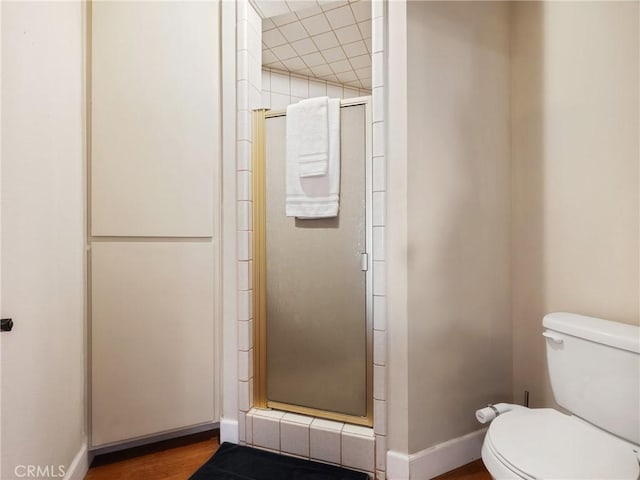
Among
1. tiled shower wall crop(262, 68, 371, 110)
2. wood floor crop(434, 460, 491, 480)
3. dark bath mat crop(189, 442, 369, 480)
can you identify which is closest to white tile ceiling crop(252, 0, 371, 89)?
tiled shower wall crop(262, 68, 371, 110)

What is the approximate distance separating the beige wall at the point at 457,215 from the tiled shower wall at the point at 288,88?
1.34 meters

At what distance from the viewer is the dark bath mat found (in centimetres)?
139

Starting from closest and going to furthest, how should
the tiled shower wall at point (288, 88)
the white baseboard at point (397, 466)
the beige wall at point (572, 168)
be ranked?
the beige wall at point (572, 168) < the white baseboard at point (397, 466) < the tiled shower wall at point (288, 88)

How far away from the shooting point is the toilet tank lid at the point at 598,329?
1041 mm

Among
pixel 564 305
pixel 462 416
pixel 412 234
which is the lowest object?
pixel 462 416

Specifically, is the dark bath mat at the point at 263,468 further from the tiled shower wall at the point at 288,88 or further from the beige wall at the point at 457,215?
the tiled shower wall at the point at 288,88

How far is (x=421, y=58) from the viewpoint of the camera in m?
1.39

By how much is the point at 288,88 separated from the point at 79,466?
2523 mm

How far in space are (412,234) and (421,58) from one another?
73cm

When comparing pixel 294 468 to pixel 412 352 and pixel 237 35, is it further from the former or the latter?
pixel 237 35

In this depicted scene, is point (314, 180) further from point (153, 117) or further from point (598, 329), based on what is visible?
point (598, 329)

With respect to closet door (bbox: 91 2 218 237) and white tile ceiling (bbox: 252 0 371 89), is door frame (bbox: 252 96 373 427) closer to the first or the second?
closet door (bbox: 91 2 218 237)

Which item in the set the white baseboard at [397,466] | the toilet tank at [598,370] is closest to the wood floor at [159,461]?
the white baseboard at [397,466]

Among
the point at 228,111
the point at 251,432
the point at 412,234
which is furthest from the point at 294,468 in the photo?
the point at 228,111
